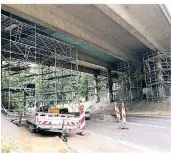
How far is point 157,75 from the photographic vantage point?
28500 millimetres

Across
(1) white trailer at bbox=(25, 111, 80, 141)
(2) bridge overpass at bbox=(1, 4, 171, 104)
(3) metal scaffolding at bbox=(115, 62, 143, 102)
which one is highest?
(2) bridge overpass at bbox=(1, 4, 171, 104)

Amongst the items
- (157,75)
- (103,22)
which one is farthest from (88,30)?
(157,75)

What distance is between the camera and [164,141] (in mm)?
9445

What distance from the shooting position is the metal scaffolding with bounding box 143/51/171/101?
28.1 meters

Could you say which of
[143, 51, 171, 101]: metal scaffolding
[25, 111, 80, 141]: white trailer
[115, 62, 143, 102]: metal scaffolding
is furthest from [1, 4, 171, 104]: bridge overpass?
[25, 111, 80, 141]: white trailer

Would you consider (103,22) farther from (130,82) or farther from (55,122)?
(130,82)

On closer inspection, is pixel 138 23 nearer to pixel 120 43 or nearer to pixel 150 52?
pixel 120 43

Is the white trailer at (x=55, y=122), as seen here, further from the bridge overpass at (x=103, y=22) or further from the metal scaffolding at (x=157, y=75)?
the metal scaffolding at (x=157, y=75)

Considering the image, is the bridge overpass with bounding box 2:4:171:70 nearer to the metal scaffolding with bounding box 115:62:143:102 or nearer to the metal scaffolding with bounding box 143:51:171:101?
the metal scaffolding with bounding box 143:51:171:101

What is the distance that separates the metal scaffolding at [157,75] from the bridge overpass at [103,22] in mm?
3691

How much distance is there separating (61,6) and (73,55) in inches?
386

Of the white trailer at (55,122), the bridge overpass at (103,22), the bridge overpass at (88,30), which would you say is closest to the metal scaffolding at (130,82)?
the bridge overpass at (88,30)

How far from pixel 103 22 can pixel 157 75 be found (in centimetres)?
1409

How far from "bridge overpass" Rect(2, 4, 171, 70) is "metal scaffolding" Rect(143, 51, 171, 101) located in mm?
3691
